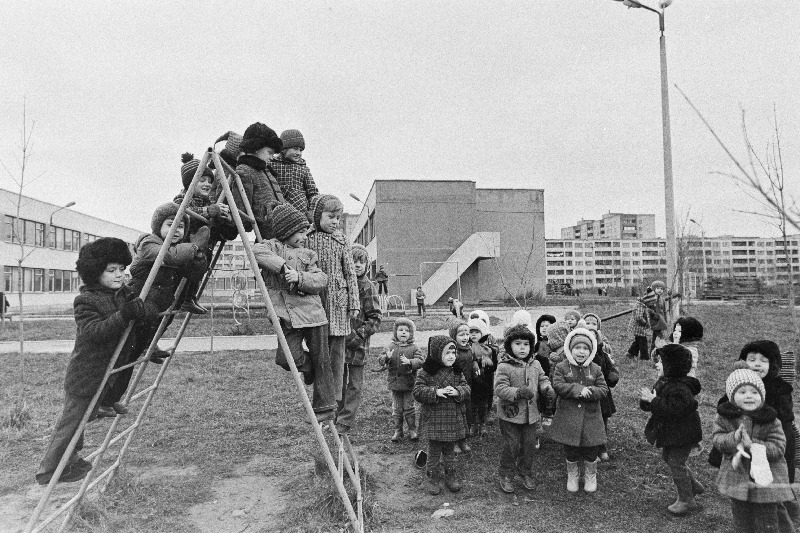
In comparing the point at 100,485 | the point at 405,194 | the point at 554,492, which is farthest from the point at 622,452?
the point at 405,194

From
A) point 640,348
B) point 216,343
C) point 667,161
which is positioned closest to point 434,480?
point 667,161

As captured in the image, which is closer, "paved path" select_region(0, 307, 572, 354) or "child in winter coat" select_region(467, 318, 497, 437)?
"child in winter coat" select_region(467, 318, 497, 437)

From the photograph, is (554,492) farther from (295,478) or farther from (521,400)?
(295,478)

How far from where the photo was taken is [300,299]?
133 inches

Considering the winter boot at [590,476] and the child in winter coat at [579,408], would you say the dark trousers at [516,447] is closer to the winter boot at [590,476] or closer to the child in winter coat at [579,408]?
the child in winter coat at [579,408]

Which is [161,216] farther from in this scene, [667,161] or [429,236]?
[429,236]

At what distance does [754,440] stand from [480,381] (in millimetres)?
2880

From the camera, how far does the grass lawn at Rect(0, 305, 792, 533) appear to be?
3.84 m

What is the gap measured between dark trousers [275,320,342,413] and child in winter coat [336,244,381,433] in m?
0.92

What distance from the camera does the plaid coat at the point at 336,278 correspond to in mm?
3682

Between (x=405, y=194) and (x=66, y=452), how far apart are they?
29.4 meters

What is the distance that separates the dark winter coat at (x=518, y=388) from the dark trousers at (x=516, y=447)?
3.9 inches

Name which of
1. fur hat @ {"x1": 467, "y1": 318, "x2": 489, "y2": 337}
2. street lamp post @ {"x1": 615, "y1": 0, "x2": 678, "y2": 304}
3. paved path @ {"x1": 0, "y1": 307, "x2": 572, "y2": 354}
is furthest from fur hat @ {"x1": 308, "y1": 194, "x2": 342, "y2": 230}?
paved path @ {"x1": 0, "y1": 307, "x2": 572, "y2": 354}

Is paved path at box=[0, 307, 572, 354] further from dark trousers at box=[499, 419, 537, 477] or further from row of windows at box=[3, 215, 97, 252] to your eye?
row of windows at box=[3, 215, 97, 252]
